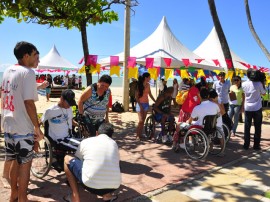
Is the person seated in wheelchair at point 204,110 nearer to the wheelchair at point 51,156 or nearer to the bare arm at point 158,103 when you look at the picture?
the bare arm at point 158,103

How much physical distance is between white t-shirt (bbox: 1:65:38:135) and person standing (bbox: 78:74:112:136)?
1.98 metres

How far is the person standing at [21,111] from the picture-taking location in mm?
3127

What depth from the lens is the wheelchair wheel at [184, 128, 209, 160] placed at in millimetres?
5646

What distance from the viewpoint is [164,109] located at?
6.96 m

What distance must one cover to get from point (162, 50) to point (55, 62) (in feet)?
52.3

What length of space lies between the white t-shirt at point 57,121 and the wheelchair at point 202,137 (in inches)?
99.4

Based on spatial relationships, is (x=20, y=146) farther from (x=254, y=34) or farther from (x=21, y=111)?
(x=254, y=34)

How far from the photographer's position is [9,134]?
10.9 feet

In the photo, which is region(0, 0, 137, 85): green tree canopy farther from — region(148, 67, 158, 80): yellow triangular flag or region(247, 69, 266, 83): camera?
region(247, 69, 266, 83): camera

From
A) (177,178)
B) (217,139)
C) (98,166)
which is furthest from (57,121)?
(217,139)

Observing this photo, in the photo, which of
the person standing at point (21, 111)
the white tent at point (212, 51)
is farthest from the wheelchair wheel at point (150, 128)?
the white tent at point (212, 51)

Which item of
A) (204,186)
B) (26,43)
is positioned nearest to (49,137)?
(26,43)

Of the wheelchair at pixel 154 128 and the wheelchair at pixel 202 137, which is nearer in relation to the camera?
the wheelchair at pixel 202 137

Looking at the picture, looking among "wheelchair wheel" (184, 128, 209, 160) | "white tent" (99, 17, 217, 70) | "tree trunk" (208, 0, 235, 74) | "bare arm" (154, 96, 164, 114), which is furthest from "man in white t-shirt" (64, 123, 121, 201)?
"tree trunk" (208, 0, 235, 74)
